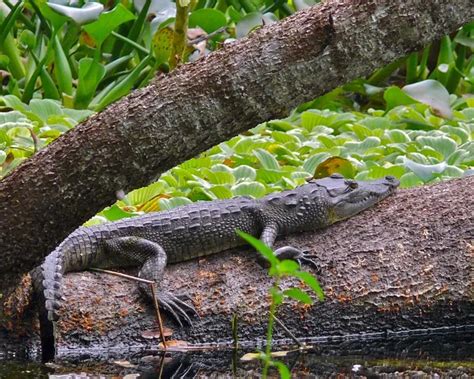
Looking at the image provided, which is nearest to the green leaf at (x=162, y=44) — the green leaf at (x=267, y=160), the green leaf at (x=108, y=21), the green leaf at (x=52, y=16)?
the green leaf at (x=108, y=21)

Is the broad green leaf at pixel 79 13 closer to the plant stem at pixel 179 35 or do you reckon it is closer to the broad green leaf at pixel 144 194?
Result: the plant stem at pixel 179 35

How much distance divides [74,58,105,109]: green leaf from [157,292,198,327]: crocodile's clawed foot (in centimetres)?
269

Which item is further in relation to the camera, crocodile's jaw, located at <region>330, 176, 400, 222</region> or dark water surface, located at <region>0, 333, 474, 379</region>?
crocodile's jaw, located at <region>330, 176, 400, 222</region>

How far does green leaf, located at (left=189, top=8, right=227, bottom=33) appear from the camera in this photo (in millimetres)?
6775

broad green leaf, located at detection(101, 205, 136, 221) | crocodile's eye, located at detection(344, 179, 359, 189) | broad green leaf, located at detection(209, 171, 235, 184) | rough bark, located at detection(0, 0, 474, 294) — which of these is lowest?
broad green leaf, located at detection(209, 171, 235, 184)

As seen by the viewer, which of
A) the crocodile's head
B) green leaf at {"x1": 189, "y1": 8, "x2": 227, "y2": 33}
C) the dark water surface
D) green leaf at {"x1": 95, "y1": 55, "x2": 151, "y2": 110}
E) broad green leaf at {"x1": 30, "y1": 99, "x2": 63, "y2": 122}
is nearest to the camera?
the dark water surface

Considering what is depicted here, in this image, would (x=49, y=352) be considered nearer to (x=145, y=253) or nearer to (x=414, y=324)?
(x=145, y=253)

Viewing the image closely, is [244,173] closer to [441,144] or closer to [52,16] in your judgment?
[441,144]

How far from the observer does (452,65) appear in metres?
7.20

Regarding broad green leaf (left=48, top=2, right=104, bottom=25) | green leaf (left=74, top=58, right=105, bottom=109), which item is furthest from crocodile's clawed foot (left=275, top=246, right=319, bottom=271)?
green leaf (left=74, top=58, right=105, bottom=109)

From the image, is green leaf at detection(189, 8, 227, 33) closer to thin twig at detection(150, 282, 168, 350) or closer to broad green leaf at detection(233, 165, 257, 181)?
broad green leaf at detection(233, 165, 257, 181)

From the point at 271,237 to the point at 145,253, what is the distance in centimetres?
48

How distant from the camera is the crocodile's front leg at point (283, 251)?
3912 mm

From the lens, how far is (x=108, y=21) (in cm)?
589
